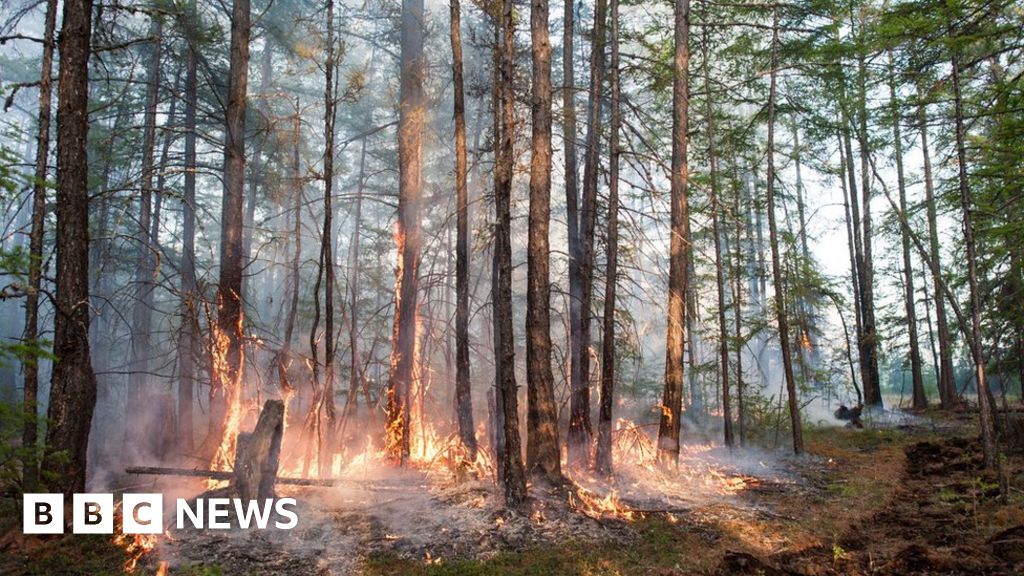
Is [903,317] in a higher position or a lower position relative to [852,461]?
higher

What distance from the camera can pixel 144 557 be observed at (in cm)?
663

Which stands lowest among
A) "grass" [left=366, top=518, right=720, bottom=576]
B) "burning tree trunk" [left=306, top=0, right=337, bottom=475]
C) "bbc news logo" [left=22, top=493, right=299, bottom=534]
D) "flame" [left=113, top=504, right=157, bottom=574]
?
"grass" [left=366, top=518, right=720, bottom=576]

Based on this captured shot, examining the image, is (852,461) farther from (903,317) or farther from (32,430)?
(32,430)

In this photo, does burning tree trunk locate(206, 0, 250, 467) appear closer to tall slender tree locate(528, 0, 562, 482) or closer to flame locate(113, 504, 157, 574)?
flame locate(113, 504, 157, 574)

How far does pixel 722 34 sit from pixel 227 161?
11967 mm

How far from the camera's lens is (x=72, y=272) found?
293 inches

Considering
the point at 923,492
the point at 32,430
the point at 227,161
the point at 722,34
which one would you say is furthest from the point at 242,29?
the point at 923,492

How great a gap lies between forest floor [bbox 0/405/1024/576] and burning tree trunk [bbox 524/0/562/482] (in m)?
0.70

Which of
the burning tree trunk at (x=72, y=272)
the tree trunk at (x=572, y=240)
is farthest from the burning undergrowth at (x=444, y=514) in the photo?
the burning tree trunk at (x=72, y=272)

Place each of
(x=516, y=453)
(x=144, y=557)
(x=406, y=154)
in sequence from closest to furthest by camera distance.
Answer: (x=144, y=557)
(x=516, y=453)
(x=406, y=154)

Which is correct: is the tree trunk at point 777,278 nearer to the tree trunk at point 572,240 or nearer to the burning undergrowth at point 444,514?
the burning undergrowth at point 444,514

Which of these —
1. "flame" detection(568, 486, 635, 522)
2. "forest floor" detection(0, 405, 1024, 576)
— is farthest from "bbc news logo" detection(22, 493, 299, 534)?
"flame" detection(568, 486, 635, 522)

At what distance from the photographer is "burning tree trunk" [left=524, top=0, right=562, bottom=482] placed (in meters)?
9.29

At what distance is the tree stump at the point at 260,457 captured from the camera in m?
8.23
